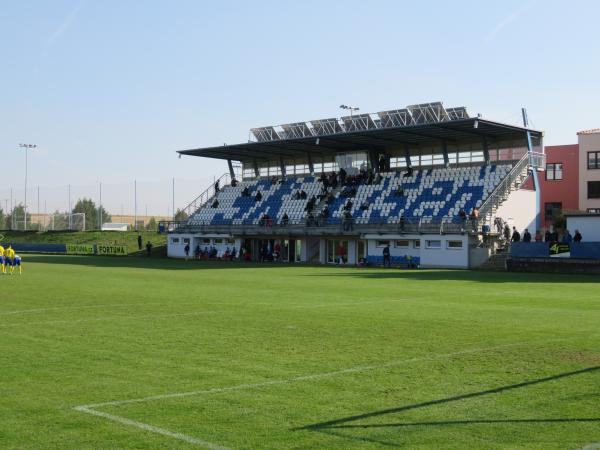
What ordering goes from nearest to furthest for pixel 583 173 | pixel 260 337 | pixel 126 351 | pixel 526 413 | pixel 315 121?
pixel 526 413, pixel 126 351, pixel 260 337, pixel 315 121, pixel 583 173

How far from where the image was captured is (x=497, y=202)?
1930 inches

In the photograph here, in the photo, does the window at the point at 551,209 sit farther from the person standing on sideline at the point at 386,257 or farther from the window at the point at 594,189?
the person standing on sideline at the point at 386,257

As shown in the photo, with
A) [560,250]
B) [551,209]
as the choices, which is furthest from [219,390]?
[551,209]

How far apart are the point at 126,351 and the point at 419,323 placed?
6.87 meters

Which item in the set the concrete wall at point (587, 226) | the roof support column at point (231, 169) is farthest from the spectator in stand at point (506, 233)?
the roof support column at point (231, 169)

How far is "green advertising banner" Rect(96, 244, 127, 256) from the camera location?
70.1 metres

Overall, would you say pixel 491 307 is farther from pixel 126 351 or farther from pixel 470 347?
pixel 126 351

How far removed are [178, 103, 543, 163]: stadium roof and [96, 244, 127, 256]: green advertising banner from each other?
10969mm

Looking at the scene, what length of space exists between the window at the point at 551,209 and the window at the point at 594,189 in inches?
162

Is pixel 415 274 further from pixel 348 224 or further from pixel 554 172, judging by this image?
pixel 554 172

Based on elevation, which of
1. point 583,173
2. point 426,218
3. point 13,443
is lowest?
point 13,443

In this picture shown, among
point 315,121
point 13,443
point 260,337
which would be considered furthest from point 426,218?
point 13,443

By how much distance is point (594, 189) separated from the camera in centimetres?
6844

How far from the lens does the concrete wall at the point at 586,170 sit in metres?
68.4
